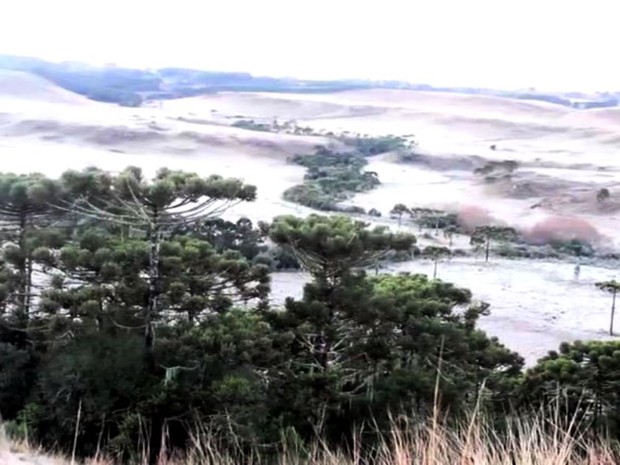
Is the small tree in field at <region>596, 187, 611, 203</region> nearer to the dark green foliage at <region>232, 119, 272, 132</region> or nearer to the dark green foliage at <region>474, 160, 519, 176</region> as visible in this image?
the dark green foliage at <region>474, 160, 519, 176</region>

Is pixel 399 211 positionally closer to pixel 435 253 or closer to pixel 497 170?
pixel 435 253

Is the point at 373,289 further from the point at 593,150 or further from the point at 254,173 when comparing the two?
the point at 593,150

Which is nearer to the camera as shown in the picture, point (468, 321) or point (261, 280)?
point (261, 280)

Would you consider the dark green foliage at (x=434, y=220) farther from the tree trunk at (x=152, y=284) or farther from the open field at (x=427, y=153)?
the tree trunk at (x=152, y=284)

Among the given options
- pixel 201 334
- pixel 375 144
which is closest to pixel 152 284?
pixel 201 334

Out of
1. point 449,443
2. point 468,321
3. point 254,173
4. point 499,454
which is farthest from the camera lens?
point 254,173

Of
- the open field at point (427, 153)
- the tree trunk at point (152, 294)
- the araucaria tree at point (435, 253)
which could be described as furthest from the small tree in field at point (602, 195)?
the tree trunk at point (152, 294)

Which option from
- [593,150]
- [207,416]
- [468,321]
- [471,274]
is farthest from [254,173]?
[207,416]

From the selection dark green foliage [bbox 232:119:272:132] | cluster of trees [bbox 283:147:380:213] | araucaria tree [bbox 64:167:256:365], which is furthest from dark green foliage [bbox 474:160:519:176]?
araucaria tree [bbox 64:167:256:365]
